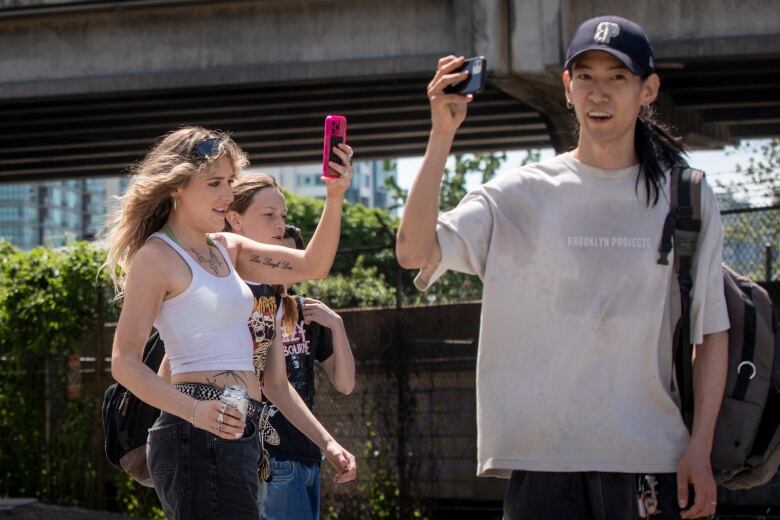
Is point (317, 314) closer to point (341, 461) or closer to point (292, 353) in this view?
point (292, 353)

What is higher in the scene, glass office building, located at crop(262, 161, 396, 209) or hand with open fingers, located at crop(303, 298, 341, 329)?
glass office building, located at crop(262, 161, 396, 209)

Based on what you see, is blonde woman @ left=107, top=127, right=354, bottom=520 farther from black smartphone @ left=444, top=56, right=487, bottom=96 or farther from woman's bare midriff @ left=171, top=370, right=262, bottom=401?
black smartphone @ left=444, top=56, right=487, bottom=96

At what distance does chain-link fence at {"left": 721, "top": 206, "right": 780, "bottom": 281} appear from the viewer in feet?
34.1

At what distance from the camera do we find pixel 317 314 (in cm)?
572

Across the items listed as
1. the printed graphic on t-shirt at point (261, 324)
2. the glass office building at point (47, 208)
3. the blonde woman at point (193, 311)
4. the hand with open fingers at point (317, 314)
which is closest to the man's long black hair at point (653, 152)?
the blonde woman at point (193, 311)

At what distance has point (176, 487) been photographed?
Result: 13.7 feet

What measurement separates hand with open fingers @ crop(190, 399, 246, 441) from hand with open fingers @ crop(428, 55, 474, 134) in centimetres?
117

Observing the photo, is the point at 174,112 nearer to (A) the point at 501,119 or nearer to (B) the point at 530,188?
(A) the point at 501,119

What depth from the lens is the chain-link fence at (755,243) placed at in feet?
34.1

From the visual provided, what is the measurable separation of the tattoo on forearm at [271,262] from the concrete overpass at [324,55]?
12.3 meters

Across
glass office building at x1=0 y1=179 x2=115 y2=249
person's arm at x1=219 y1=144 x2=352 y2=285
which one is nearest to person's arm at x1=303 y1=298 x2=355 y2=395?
person's arm at x1=219 y1=144 x2=352 y2=285

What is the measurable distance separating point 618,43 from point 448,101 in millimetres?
560

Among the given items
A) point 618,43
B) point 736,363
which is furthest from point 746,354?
point 618,43

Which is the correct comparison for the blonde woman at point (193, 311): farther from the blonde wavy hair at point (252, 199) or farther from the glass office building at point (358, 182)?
the glass office building at point (358, 182)
